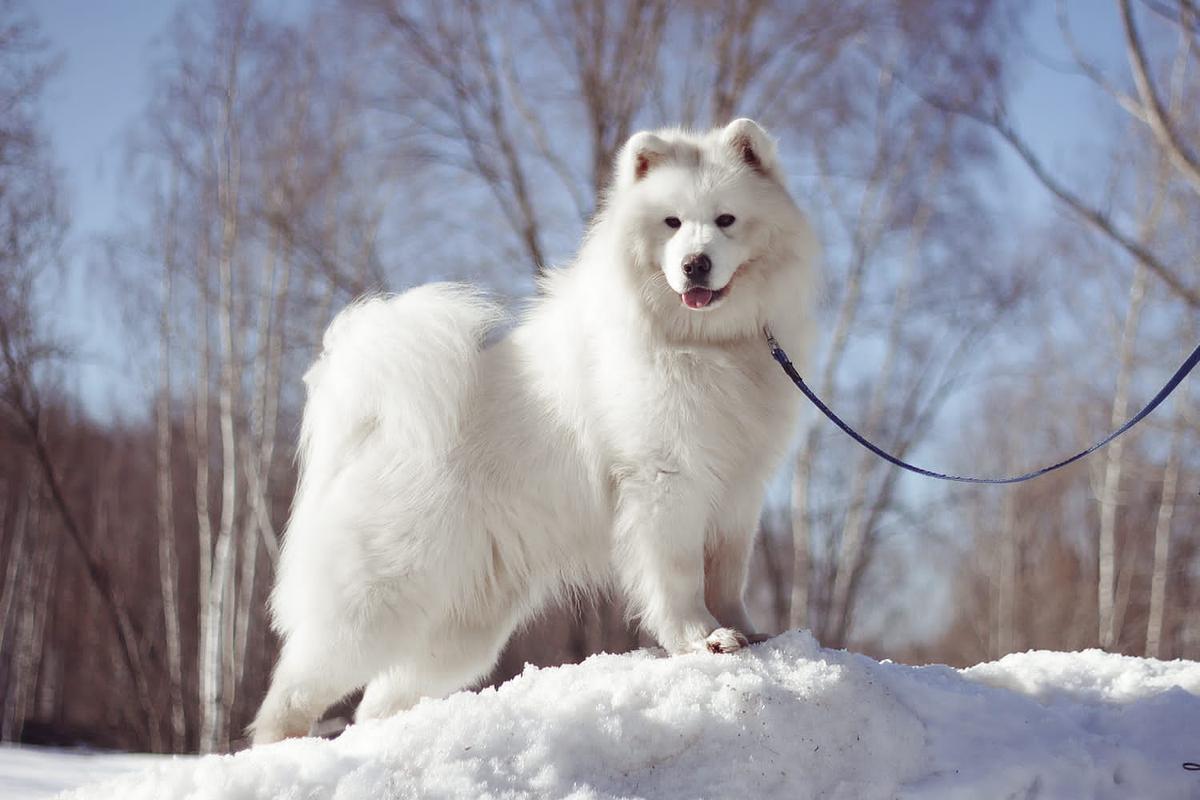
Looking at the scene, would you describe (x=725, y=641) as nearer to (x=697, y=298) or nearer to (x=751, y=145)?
(x=697, y=298)

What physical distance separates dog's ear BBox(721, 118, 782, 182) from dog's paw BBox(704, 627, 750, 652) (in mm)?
1786

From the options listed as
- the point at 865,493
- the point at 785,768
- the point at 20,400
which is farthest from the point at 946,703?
the point at 20,400

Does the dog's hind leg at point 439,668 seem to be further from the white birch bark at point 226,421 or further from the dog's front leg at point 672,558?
the white birch bark at point 226,421

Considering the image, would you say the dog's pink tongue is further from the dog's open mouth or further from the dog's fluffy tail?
the dog's fluffy tail

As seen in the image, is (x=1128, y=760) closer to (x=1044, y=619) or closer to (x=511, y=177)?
(x=511, y=177)

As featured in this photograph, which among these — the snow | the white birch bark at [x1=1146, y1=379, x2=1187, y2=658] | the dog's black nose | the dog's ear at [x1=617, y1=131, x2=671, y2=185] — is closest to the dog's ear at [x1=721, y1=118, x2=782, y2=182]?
the dog's ear at [x1=617, y1=131, x2=671, y2=185]

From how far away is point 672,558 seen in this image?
11.6ft

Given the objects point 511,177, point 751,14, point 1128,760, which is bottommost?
point 1128,760

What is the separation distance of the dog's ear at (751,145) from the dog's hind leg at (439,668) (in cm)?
215

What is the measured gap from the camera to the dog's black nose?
3463mm

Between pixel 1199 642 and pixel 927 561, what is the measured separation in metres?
7.45

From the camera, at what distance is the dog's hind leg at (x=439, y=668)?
401 centimetres

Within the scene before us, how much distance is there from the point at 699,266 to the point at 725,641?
1.32 meters

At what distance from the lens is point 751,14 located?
10.7 metres
